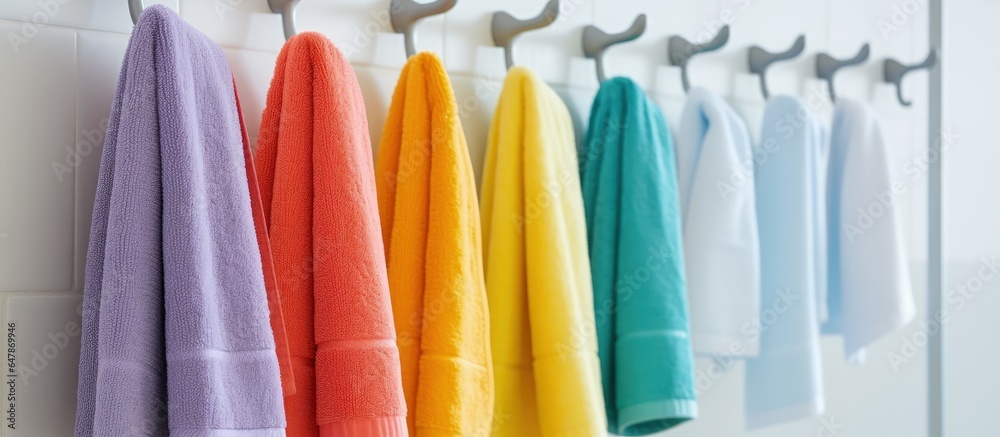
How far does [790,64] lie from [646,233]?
1.50 feet

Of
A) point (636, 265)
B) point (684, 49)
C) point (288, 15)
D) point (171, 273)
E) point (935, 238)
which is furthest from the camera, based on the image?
point (935, 238)

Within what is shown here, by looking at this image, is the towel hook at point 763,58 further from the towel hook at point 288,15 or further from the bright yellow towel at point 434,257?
the towel hook at point 288,15

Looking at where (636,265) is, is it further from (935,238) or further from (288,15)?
(935,238)

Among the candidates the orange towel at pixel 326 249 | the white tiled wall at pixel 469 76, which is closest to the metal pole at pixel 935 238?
the white tiled wall at pixel 469 76

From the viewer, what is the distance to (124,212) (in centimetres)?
64

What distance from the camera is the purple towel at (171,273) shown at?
62 cm

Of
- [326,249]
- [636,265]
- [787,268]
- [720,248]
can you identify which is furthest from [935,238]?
[326,249]

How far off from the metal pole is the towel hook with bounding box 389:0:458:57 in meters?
0.90

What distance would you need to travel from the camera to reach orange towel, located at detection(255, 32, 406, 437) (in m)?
0.70

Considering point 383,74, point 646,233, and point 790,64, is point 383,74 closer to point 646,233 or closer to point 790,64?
point 646,233

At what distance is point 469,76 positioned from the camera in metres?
0.95

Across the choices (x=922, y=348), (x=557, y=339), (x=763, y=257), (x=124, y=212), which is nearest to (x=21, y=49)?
(x=124, y=212)

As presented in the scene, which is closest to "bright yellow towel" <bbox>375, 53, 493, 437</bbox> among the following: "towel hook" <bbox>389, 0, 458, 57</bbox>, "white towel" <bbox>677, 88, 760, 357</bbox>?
"towel hook" <bbox>389, 0, 458, 57</bbox>

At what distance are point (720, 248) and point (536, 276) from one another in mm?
271
